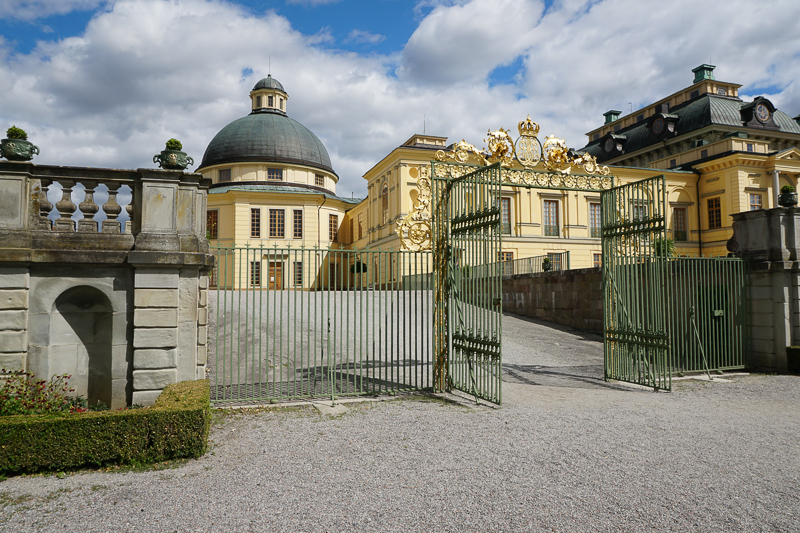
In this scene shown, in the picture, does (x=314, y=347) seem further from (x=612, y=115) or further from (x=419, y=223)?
(x=612, y=115)

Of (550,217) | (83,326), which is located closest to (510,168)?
(83,326)

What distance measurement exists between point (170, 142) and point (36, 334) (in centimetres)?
318

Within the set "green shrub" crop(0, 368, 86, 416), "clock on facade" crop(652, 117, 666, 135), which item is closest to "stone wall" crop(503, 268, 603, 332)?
"green shrub" crop(0, 368, 86, 416)

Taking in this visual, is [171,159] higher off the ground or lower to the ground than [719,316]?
higher

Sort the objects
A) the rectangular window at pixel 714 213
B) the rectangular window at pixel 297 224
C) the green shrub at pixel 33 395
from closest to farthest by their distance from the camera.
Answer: the green shrub at pixel 33 395, the rectangular window at pixel 714 213, the rectangular window at pixel 297 224

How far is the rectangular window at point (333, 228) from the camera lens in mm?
39812

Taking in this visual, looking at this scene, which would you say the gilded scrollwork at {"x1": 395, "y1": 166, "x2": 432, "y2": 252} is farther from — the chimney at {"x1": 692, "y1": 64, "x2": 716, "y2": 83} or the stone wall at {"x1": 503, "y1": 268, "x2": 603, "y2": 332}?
the chimney at {"x1": 692, "y1": 64, "x2": 716, "y2": 83}

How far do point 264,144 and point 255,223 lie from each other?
21.8 feet

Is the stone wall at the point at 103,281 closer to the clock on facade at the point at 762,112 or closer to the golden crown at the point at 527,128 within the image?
the golden crown at the point at 527,128

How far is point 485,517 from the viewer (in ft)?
13.7

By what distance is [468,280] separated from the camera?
9008mm

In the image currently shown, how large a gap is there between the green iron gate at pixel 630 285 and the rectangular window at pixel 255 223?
98.9ft

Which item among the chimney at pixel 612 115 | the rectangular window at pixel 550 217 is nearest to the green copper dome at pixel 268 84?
the rectangular window at pixel 550 217

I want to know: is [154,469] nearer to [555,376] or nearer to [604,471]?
[604,471]
